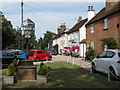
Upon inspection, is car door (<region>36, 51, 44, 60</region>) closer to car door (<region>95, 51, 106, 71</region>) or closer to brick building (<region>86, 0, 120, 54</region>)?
brick building (<region>86, 0, 120, 54</region>)

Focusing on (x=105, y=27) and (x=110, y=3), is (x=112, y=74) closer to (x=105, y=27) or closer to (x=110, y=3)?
(x=105, y=27)

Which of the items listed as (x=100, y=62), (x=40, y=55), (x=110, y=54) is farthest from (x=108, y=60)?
(x=40, y=55)

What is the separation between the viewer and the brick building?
19453 mm

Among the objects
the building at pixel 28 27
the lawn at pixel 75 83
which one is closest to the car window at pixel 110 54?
the lawn at pixel 75 83

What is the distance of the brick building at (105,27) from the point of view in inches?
766

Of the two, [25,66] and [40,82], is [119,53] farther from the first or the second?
Result: [25,66]

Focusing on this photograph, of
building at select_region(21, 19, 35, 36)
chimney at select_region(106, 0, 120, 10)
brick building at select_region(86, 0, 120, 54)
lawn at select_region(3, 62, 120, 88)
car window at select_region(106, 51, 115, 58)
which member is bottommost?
lawn at select_region(3, 62, 120, 88)

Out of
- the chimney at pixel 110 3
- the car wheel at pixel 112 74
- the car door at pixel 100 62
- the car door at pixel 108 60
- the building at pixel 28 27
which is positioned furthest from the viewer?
the chimney at pixel 110 3

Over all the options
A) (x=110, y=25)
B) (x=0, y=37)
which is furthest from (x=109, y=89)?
(x=0, y=37)

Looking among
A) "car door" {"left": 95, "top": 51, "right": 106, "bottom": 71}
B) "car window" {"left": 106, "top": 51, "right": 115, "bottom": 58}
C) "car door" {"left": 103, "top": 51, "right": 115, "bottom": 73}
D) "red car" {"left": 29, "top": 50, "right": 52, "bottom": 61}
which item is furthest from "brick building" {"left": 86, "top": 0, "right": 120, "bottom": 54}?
"car door" {"left": 103, "top": 51, "right": 115, "bottom": 73}

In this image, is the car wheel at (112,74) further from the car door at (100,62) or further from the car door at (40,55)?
the car door at (40,55)

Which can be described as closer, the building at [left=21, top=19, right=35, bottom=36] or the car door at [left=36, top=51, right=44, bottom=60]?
the building at [left=21, top=19, right=35, bottom=36]

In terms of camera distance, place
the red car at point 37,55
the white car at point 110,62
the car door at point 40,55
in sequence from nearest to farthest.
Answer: the white car at point 110,62, the red car at point 37,55, the car door at point 40,55

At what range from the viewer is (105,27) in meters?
22.3
